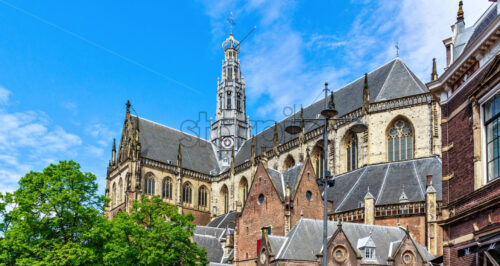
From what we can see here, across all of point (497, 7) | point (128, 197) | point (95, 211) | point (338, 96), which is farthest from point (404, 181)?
point (128, 197)

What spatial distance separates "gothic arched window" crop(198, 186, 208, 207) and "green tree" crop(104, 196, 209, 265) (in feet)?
97.4

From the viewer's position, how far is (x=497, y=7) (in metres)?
13.8

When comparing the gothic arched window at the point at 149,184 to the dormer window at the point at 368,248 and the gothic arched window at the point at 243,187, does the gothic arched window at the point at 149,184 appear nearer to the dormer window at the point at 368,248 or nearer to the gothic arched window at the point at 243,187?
the gothic arched window at the point at 243,187

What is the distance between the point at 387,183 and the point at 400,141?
5.24 metres

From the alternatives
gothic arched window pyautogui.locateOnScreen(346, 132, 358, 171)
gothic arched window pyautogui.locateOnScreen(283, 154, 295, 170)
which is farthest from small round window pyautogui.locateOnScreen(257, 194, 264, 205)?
gothic arched window pyautogui.locateOnScreen(283, 154, 295, 170)

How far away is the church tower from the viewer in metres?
65.4

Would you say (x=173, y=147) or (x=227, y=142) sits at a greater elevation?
(x=227, y=142)

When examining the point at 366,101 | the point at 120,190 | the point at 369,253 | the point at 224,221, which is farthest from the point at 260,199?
the point at 120,190

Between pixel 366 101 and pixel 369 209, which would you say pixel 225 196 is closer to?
pixel 366 101

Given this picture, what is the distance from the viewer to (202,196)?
59.8 m

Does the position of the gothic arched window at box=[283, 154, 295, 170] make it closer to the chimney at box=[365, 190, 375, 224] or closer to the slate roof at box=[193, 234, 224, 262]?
the slate roof at box=[193, 234, 224, 262]

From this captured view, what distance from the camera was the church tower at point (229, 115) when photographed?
2576 inches

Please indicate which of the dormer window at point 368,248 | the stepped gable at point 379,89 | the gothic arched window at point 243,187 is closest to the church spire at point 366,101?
the stepped gable at point 379,89

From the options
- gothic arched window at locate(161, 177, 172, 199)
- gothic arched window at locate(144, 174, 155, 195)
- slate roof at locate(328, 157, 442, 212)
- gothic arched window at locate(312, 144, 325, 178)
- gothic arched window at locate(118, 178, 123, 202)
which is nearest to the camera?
slate roof at locate(328, 157, 442, 212)
